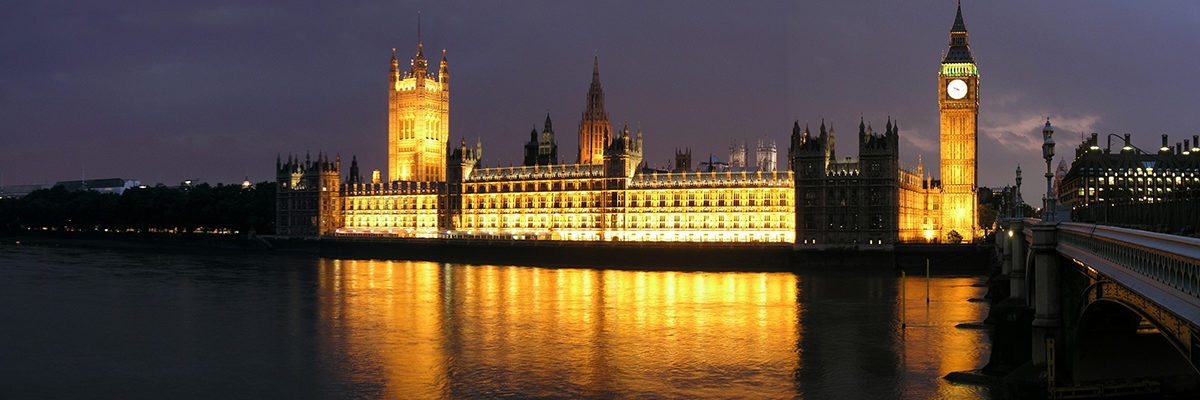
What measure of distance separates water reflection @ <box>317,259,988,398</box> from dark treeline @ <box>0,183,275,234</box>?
83351mm

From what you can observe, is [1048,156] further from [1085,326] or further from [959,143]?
[959,143]

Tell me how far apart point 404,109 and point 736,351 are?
14476 centimetres

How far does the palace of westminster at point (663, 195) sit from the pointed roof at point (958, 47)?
5.9 inches

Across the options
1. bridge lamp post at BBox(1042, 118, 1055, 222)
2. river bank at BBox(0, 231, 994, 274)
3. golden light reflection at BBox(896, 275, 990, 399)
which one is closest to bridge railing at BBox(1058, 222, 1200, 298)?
bridge lamp post at BBox(1042, 118, 1055, 222)

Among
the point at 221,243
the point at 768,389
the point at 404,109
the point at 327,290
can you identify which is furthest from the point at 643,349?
the point at 404,109

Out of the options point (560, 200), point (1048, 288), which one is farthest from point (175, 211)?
point (1048, 288)

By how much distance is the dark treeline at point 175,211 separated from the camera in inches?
6481

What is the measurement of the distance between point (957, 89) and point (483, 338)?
4050 inches

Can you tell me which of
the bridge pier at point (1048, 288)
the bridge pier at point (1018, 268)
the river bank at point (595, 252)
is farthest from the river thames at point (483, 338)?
the river bank at point (595, 252)

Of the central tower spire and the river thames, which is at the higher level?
the central tower spire

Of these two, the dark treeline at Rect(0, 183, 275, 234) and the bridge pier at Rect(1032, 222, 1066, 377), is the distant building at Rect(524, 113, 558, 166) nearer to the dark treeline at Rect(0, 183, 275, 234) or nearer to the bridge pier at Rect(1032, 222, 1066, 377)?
the dark treeline at Rect(0, 183, 275, 234)

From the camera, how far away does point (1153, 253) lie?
59.6ft

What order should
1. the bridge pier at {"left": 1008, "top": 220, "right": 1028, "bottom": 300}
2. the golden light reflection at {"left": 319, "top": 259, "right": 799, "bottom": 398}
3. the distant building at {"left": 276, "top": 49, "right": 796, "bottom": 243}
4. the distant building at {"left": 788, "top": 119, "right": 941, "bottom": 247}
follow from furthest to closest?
the distant building at {"left": 276, "top": 49, "right": 796, "bottom": 243}, the distant building at {"left": 788, "top": 119, "right": 941, "bottom": 247}, the golden light reflection at {"left": 319, "top": 259, "right": 799, "bottom": 398}, the bridge pier at {"left": 1008, "top": 220, "right": 1028, "bottom": 300}

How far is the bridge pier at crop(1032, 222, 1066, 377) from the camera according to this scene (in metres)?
30.5
